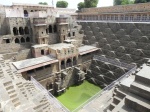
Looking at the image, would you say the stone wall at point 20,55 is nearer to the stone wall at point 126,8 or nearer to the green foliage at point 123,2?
the stone wall at point 126,8

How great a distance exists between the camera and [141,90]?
541 cm

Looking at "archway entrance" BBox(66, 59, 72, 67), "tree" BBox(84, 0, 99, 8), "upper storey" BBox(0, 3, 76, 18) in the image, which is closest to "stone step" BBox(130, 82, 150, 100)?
"archway entrance" BBox(66, 59, 72, 67)

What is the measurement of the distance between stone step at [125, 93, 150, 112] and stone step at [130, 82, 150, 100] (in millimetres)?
177

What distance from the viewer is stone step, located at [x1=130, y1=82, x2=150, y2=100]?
527cm

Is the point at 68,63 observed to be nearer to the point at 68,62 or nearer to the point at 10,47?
the point at 68,62

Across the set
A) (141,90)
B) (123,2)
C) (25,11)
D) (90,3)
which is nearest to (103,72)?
(141,90)

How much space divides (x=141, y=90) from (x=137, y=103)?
23.4 inches

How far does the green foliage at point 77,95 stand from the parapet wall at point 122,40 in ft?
15.9

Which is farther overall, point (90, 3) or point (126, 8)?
point (90, 3)

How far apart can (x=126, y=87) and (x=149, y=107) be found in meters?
2.00

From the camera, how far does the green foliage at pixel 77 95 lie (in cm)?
1252

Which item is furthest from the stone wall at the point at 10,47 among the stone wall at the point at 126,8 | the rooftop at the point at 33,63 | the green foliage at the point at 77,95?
the stone wall at the point at 126,8

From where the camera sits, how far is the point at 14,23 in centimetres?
1561

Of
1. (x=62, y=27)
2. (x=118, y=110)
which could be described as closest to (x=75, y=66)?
(x=62, y=27)
